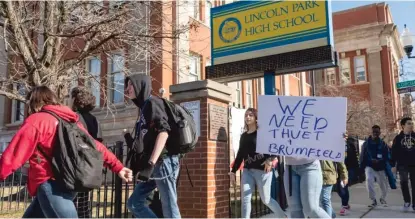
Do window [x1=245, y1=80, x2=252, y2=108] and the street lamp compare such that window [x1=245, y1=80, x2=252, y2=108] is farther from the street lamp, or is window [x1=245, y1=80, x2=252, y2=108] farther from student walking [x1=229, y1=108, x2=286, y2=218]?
student walking [x1=229, y1=108, x2=286, y2=218]

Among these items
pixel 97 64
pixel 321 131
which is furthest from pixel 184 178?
pixel 97 64

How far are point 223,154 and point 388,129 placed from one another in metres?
24.2

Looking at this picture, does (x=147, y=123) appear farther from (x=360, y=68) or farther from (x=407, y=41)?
(x=360, y=68)

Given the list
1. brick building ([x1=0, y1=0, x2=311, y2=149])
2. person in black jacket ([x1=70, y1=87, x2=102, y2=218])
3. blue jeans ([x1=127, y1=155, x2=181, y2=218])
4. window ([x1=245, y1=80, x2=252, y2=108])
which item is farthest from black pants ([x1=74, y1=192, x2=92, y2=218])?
window ([x1=245, y1=80, x2=252, y2=108])

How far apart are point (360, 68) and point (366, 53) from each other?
4.52 feet

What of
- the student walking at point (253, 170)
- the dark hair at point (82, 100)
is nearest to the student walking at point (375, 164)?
the student walking at point (253, 170)

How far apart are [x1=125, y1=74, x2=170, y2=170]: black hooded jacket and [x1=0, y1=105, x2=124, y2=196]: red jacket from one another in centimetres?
90

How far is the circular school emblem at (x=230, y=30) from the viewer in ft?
25.6

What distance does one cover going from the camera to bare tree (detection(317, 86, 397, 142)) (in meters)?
24.2

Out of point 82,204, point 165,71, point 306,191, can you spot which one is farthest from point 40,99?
point 165,71

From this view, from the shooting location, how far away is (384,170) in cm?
846

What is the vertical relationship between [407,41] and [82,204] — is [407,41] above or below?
above

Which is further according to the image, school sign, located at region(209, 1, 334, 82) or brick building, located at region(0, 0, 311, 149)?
brick building, located at region(0, 0, 311, 149)

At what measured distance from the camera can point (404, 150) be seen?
7766 mm
